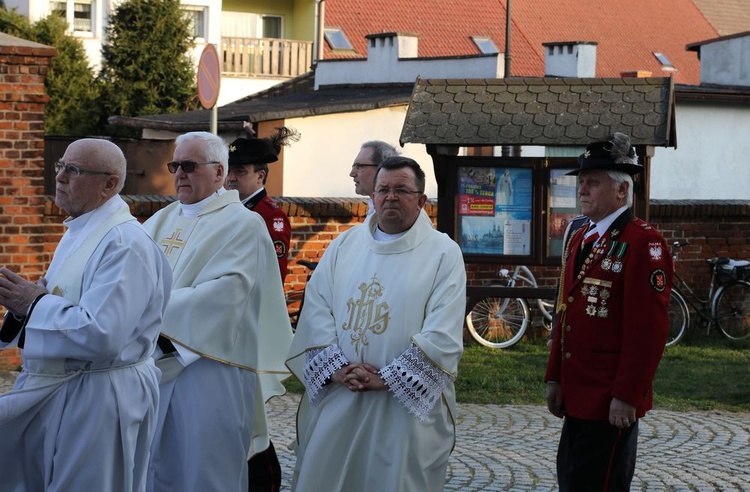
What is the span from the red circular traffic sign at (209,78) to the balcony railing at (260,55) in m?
25.6

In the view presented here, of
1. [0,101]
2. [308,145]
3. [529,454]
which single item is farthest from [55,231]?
[308,145]

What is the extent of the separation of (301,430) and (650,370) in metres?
1.62

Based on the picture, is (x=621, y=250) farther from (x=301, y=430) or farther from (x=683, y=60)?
(x=683, y=60)

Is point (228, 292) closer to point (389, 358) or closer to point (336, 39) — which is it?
point (389, 358)

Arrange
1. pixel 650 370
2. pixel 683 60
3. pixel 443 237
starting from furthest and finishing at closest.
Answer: pixel 683 60
pixel 443 237
pixel 650 370

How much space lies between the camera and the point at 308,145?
2069cm

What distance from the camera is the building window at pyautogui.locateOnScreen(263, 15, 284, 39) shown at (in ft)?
130

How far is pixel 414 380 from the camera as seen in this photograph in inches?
216

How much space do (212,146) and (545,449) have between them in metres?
3.50

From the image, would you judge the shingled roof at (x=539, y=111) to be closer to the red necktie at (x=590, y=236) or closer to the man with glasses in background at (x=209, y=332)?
the man with glasses in background at (x=209, y=332)

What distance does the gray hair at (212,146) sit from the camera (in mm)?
6199

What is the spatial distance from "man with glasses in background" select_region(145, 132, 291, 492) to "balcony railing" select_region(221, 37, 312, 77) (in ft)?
102

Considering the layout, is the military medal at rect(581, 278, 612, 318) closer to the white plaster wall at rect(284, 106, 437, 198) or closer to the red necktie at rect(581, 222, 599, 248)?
the red necktie at rect(581, 222, 599, 248)

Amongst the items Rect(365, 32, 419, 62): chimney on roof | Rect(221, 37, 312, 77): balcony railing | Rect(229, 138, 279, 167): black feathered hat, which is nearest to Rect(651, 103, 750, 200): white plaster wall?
Rect(365, 32, 419, 62): chimney on roof
